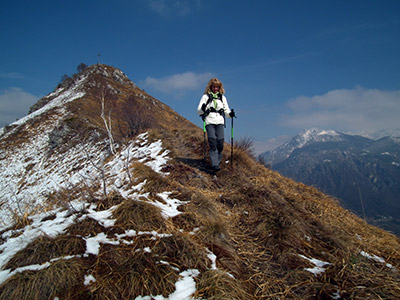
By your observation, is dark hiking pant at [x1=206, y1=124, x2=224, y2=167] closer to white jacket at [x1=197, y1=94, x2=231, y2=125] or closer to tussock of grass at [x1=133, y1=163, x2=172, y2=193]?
white jacket at [x1=197, y1=94, x2=231, y2=125]

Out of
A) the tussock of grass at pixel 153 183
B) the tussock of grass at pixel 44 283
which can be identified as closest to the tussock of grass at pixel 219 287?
the tussock of grass at pixel 44 283

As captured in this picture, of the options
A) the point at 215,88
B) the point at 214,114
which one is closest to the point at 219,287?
the point at 214,114

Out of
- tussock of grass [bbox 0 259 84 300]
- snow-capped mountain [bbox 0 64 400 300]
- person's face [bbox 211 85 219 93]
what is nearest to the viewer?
tussock of grass [bbox 0 259 84 300]

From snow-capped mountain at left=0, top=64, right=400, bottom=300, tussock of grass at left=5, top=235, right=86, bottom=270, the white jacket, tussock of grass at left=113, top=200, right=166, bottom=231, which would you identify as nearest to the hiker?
the white jacket

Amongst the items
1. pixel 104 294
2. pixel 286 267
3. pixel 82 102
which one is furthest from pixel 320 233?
pixel 82 102

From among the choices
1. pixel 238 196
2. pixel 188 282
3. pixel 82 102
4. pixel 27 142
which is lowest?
pixel 188 282

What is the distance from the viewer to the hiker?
240 inches

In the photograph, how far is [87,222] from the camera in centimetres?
288

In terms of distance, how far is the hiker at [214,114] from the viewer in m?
6.09

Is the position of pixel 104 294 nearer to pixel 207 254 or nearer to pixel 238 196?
pixel 207 254

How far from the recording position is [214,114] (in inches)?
241

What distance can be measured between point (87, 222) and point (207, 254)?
173 cm

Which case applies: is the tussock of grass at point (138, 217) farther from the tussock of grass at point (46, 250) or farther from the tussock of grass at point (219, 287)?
the tussock of grass at point (219, 287)

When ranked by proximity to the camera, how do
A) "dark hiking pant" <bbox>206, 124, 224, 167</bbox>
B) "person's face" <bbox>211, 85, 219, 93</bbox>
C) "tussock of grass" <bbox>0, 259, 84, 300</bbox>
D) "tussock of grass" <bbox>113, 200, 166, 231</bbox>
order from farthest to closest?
1. "person's face" <bbox>211, 85, 219, 93</bbox>
2. "dark hiking pant" <bbox>206, 124, 224, 167</bbox>
3. "tussock of grass" <bbox>113, 200, 166, 231</bbox>
4. "tussock of grass" <bbox>0, 259, 84, 300</bbox>
